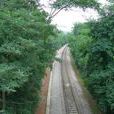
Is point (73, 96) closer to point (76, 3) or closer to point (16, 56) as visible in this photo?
point (76, 3)

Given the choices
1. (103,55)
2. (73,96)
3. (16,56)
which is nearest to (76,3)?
(103,55)

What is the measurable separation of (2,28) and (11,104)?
395 cm

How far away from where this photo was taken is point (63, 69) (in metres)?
52.9

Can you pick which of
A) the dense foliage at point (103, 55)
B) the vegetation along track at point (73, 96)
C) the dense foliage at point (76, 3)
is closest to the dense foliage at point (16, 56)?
the dense foliage at point (103, 55)

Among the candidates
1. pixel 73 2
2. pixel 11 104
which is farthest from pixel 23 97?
pixel 73 2

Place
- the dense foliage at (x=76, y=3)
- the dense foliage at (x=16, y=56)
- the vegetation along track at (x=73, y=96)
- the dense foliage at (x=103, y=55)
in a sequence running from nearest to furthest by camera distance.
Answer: the dense foliage at (x=16, y=56) → the dense foliage at (x=103, y=55) → the vegetation along track at (x=73, y=96) → the dense foliage at (x=76, y=3)

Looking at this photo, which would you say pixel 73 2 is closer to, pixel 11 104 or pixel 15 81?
pixel 11 104

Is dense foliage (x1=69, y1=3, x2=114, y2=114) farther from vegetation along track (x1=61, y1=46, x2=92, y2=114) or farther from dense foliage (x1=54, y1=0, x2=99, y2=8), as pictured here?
dense foliage (x1=54, y1=0, x2=99, y2=8)

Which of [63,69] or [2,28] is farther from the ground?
[63,69]

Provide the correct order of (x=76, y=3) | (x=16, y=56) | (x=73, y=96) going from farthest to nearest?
(x=73, y=96) < (x=76, y=3) < (x=16, y=56)

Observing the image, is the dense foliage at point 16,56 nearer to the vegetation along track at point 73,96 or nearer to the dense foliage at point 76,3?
the vegetation along track at point 73,96

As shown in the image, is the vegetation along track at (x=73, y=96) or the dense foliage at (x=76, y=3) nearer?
the vegetation along track at (x=73, y=96)

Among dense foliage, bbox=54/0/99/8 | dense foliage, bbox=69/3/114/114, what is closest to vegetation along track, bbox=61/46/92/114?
dense foliage, bbox=69/3/114/114

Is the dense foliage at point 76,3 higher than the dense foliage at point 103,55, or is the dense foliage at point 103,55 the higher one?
the dense foliage at point 76,3
